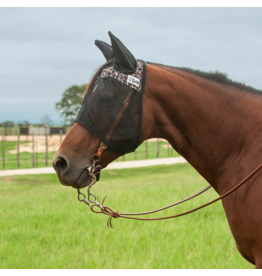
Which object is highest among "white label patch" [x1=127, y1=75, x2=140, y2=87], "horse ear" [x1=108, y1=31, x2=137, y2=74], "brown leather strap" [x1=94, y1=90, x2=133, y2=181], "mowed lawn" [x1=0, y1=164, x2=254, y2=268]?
"horse ear" [x1=108, y1=31, x2=137, y2=74]

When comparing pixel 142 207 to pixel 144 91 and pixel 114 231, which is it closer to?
pixel 114 231

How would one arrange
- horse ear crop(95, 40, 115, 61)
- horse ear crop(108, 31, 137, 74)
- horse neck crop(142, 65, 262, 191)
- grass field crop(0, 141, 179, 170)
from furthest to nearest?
1. grass field crop(0, 141, 179, 170)
2. horse ear crop(95, 40, 115, 61)
3. horse neck crop(142, 65, 262, 191)
4. horse ear crop(108, 31, 137, 74)

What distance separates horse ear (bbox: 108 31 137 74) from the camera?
239 centimetres

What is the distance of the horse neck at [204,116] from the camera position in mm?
2559

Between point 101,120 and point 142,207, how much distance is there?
5511 millimetres

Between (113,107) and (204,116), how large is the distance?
87 cm

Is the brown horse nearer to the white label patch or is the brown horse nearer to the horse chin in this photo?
the horse chin

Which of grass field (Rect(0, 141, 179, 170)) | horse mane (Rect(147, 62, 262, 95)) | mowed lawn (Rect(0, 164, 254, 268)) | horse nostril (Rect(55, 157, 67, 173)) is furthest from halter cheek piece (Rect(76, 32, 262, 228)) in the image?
grass field (Rect(0, 141, 179, 170))

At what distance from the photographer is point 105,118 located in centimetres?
247

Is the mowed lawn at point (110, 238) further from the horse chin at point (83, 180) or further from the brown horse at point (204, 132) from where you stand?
the horse chin at point (83, 180)

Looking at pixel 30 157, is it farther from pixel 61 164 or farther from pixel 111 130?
pixel 111 130

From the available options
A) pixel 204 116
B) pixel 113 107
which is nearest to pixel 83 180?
pixel 113 107

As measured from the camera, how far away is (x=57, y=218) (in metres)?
6.43

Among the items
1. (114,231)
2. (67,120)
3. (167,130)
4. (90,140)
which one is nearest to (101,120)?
(90,140)
